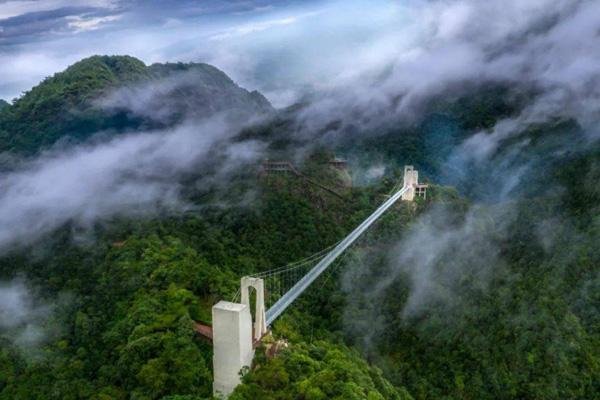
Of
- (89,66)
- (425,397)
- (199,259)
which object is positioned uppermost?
(89,66)

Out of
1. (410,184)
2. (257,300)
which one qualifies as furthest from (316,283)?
(410,184)

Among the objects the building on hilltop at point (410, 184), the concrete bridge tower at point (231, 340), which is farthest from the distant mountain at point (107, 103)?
the concrete bridge tower at point (231, 340)

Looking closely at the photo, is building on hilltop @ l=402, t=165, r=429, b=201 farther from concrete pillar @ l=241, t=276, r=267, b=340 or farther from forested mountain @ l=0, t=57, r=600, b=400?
concrete pillar @ l=241, t=276, r=267, b=340

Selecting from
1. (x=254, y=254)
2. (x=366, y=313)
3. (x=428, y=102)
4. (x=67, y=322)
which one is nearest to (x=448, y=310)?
(x=366, y=313)

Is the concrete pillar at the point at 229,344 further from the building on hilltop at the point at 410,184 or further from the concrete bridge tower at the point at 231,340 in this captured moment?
the building on hilltop at the point at 410,184

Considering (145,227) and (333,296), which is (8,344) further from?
(333,296)

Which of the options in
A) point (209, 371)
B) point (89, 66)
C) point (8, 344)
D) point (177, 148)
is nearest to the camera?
point (209, 371)

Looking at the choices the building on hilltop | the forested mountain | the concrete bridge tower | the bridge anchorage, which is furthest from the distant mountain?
the concrete bridge tower
